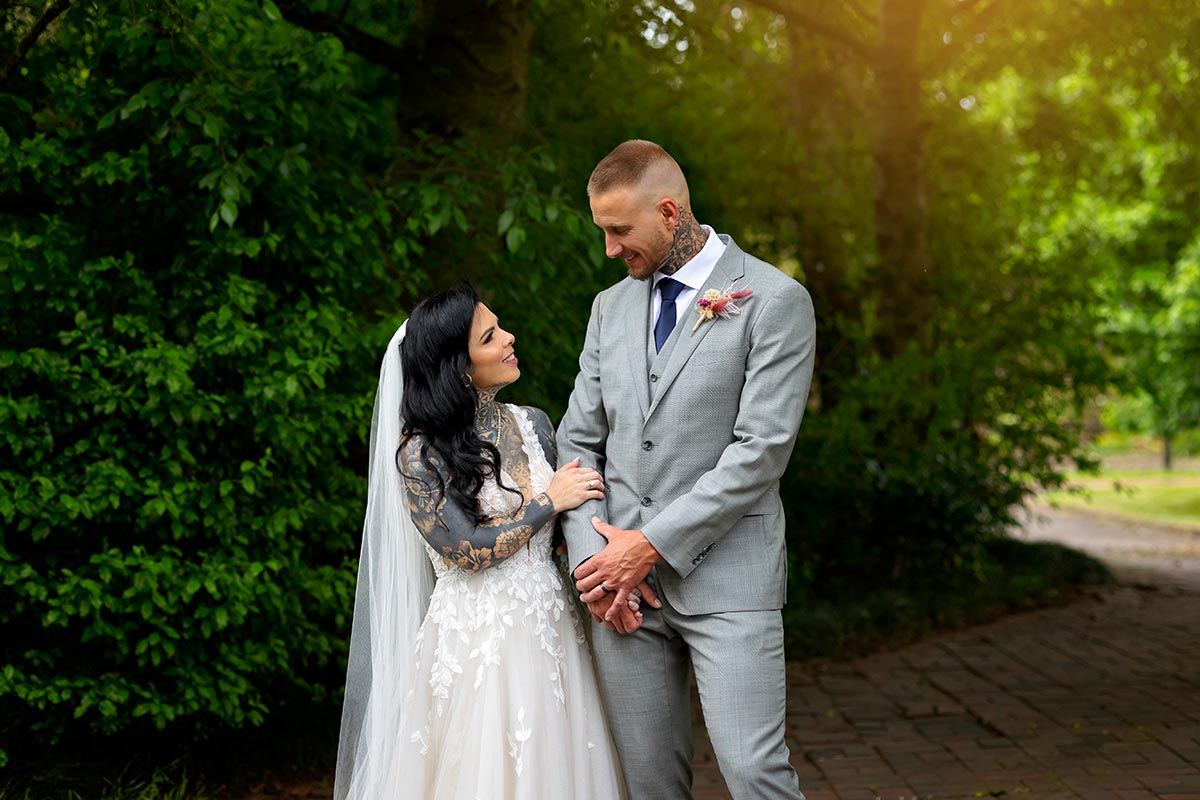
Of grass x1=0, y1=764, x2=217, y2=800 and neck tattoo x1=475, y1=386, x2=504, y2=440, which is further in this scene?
grass x1=0, y1=764, x2=217, y2=800

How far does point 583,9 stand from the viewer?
6.29 metres

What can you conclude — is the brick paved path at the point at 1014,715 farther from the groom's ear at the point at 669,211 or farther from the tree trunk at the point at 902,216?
the groom's ear at the point at 669,211

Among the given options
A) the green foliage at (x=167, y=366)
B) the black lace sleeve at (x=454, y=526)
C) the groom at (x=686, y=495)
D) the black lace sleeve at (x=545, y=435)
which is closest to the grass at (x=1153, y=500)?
the green foliage at (x=167, y=366)

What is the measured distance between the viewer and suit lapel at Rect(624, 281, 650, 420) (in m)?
3.45

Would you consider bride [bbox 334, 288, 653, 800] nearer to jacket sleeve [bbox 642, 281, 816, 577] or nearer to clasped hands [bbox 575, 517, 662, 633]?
clasped hands [bbox 575, 517, 662, 633]

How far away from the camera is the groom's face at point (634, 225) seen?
333 cm

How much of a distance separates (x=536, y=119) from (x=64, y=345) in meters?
3.10

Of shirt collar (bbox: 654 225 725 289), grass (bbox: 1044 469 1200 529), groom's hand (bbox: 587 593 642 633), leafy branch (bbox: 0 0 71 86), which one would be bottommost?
grass (bbox: 1044 469 1200 529)

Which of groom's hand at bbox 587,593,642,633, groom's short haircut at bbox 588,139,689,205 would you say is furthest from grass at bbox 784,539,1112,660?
groom's short haircut at bbox 588,139,689,205

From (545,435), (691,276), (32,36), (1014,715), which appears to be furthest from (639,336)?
(1014,715)

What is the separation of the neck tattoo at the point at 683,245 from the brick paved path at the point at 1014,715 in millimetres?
2691

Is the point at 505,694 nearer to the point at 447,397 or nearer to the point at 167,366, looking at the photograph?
the point at 447,397

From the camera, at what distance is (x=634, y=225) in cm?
336

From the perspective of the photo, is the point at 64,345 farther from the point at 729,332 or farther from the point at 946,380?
the point at 946,380
